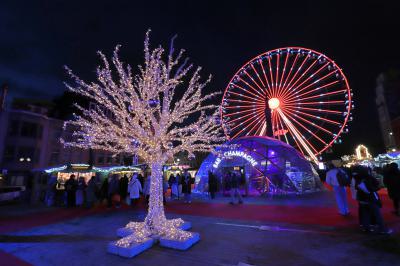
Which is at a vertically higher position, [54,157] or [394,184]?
[54,157]

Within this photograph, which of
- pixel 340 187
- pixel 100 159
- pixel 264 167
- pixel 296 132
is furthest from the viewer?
pixel 100 159

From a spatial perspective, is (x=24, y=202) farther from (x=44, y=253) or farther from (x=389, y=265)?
(x=389, y=265)

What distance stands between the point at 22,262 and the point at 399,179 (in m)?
11.5

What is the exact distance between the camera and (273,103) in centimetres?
2208

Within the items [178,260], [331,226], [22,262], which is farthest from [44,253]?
[331,226]

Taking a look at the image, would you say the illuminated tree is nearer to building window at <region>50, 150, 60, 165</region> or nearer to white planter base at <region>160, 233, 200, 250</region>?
white planter base at <region>160, 233, 200, 250</region>

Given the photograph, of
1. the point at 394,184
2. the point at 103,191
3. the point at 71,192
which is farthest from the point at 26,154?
the point at 394,184

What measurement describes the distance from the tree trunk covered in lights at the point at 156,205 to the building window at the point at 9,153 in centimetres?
2717

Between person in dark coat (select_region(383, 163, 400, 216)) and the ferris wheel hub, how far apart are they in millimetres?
14188

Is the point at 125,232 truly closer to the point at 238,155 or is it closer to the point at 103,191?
the point at 103,191

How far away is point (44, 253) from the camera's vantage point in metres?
5.38

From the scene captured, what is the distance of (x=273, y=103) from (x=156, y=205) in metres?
18.4

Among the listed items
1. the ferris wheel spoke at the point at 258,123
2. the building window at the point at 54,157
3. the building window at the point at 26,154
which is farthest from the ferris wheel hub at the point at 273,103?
the building window at the point at 26,154

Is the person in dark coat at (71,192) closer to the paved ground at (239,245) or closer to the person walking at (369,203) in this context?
the paved ground at (239,245)
